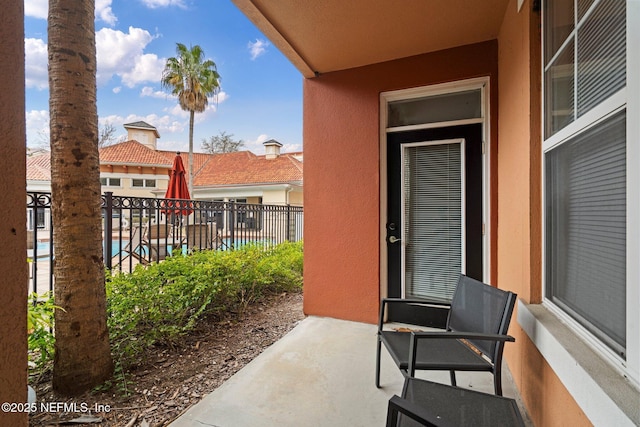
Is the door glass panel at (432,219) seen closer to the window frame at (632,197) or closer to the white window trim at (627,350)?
the white window trim at (627,350)

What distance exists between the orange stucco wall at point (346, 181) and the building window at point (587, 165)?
5.09ft

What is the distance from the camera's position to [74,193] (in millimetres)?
1881

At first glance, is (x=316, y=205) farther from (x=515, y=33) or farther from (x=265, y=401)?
(x=515, y=33)

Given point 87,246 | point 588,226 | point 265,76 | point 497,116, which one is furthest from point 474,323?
point 265,76

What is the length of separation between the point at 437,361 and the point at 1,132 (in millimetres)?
2015

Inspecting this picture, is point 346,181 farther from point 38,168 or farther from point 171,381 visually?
point 38,168

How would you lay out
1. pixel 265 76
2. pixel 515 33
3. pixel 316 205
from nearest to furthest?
pixel 515 33
pixel 316 205
pixel 265 76

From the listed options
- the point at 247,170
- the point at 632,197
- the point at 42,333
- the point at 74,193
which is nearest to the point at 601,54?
the point at 632,197

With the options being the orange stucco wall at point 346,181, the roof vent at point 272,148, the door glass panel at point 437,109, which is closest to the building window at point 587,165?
the door glass panel at point 437,109

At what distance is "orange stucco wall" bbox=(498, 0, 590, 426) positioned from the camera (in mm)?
1499

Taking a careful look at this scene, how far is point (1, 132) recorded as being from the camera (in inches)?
34.2

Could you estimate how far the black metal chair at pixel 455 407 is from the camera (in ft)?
3.97

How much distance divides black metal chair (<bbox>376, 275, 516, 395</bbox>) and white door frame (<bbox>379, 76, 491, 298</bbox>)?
2.89 ft

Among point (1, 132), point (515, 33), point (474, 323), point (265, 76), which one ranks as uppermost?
point (265, 76)
